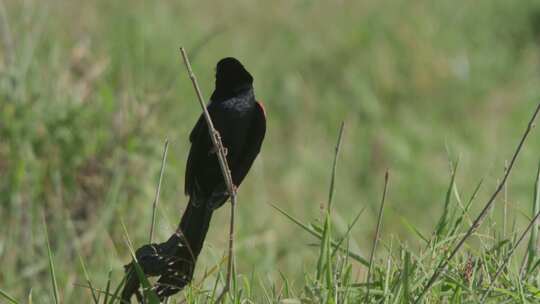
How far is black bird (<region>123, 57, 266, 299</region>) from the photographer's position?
2264 mm

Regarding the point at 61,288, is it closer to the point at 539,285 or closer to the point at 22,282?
the point at 22,282

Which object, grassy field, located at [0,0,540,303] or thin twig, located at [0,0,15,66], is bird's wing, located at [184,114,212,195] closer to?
grassy field, located at [0,0,540,303]

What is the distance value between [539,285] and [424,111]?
16.5 feet

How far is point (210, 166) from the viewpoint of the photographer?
96.2 inches

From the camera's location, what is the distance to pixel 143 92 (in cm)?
514

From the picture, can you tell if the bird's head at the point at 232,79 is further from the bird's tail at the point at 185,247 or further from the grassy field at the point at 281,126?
the grassy field at the point at 281,126

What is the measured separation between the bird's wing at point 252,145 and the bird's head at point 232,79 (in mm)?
88

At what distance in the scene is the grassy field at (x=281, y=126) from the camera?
4.86 metres

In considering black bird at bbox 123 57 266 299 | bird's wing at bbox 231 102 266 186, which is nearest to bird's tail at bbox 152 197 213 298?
black bird at bbox 123 57 266 299

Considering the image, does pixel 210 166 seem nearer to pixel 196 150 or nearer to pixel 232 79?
pixel 196 150

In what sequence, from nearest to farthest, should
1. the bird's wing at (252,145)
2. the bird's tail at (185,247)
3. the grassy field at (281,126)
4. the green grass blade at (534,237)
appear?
the bird's tail at (185,247), the bird's wing at (252,145), the green grass blade at (534,237), the grassy field at (281,126)

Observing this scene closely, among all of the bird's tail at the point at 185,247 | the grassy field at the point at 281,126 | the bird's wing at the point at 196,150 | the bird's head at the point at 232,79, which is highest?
the bird's head at the point at 232,79

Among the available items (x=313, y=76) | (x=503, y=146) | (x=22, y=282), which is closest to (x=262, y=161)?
(x=313, y=76)

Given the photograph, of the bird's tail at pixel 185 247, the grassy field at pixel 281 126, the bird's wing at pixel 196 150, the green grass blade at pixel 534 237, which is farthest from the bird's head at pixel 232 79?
the green grass blade at pixel 534 237
